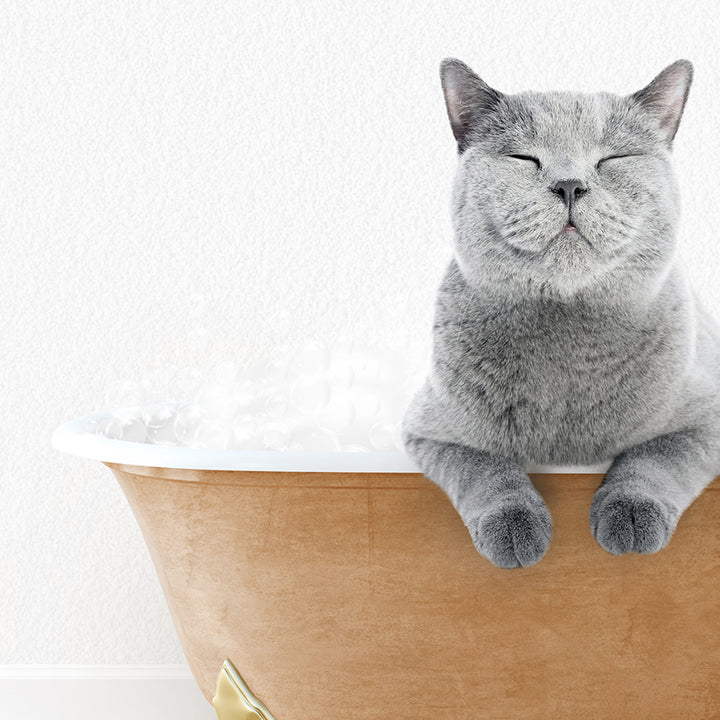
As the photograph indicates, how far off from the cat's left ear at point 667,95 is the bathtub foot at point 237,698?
934mm

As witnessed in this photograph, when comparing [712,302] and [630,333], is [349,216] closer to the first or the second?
[712,302]

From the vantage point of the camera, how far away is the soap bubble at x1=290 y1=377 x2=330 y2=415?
1.44 metres

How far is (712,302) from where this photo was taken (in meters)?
1.77

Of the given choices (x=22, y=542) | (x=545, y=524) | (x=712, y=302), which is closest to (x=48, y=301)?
(x=22, y=542)

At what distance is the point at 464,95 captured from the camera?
979 millimetres

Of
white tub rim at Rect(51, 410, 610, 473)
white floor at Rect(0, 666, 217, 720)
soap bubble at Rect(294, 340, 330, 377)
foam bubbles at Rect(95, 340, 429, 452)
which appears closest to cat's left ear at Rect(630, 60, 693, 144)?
white tub rim at Rect(51, 410, 610, 473)

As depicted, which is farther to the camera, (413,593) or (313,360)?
(313,360)

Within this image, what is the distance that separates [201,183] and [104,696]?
1.14 metres

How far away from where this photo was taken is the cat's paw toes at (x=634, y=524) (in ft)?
2.77

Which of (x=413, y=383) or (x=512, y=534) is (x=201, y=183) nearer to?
(x=413, y=383)

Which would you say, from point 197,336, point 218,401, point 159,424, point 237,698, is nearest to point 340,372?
point 218,401

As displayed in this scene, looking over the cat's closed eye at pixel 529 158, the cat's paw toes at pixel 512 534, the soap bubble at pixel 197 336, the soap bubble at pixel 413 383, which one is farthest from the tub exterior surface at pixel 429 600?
the soap bubble at pixel 197 336

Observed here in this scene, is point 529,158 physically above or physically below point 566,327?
above

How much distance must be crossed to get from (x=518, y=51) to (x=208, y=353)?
95 cm
